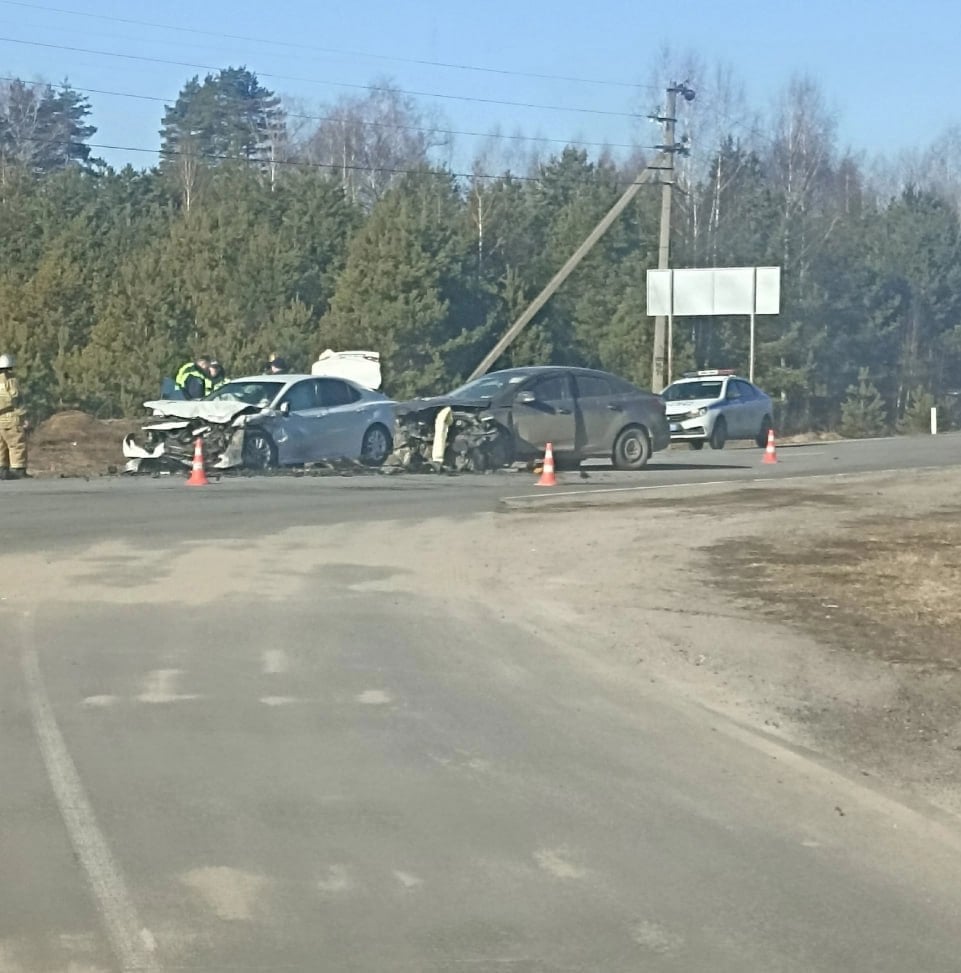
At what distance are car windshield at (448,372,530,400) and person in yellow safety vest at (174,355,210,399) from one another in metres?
4.11

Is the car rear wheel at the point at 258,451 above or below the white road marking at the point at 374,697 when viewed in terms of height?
above

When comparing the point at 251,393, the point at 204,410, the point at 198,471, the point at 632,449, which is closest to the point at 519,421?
the point at 632,449

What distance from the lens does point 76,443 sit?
3441 cm

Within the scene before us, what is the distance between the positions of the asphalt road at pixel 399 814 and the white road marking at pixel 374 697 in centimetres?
4

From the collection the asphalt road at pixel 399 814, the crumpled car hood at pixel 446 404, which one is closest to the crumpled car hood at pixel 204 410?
the crumpled car hood at pixel 446 404

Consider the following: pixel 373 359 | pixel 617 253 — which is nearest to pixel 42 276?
pixel 373 359

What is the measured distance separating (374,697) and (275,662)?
1065 millimetres

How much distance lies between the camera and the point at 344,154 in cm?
9881

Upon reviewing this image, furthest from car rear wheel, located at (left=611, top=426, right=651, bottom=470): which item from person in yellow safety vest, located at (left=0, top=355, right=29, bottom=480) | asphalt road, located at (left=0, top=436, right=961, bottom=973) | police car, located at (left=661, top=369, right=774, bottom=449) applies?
asphalt road, located at (left=0, top=436, right=961, bottom=973)

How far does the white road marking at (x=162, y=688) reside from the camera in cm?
893

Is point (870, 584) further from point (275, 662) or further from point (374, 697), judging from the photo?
point (374, 697)

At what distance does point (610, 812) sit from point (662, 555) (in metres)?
8.19

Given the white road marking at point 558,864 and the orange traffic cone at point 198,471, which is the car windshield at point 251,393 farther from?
the white road marking at point 558,864

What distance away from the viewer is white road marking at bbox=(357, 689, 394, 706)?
9.02 m
